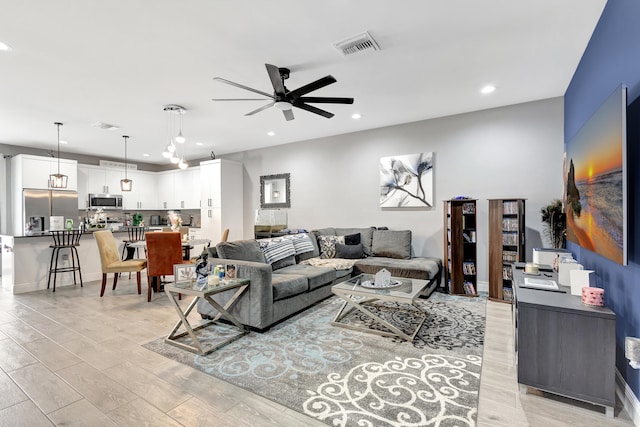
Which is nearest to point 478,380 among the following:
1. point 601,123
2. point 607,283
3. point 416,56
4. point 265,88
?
point 607,283

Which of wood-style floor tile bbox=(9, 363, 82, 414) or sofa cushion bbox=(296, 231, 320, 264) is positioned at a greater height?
sofa cushion bbox=(296, 231, 320, 264)

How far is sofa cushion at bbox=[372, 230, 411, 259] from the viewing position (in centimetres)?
498

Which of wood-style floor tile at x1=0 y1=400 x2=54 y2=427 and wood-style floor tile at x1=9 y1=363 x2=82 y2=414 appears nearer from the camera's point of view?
wood-style floor tile at x1=0 y1=400 x2=54 y2=427

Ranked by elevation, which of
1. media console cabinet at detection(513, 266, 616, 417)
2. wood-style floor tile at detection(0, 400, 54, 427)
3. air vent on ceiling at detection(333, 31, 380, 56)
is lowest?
wood-style floor tile at detection(0, 400, 54, 427)

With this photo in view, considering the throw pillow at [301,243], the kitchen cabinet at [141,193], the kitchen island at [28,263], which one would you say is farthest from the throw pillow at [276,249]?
the kitchen cabinet at [141,193]

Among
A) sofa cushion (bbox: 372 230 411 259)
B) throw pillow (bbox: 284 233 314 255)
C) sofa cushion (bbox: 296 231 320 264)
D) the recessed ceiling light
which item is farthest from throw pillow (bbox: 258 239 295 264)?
the recessed ceiling light

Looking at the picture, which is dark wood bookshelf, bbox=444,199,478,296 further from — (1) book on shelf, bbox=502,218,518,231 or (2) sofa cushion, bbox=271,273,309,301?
(2) sofa cushion, bbox=271,273,309,301

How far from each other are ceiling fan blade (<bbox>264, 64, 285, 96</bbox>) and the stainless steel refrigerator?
626 cm

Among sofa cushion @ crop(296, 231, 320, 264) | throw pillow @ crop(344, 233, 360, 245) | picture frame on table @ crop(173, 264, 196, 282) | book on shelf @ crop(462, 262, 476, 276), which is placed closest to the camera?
picture frame on table @ crop(173, 264, 196, 282)

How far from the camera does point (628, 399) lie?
74.7 inches

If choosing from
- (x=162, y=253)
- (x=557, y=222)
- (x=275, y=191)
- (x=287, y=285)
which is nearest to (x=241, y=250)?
(x=287, y=285)

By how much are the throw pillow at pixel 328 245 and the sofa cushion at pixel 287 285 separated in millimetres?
1419

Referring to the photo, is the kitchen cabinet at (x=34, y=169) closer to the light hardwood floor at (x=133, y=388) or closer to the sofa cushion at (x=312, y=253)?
the light hardwood floor at (x=133, y=388)

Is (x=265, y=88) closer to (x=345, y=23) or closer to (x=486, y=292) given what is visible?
(x=345, y=23)
